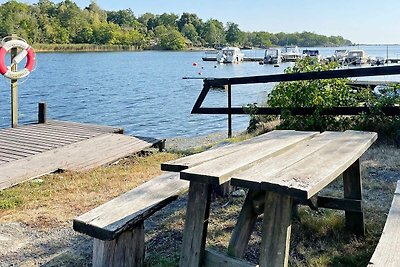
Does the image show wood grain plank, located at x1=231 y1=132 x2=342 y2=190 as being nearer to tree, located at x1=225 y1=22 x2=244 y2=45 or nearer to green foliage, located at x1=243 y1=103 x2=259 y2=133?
green foliage, located at x1=243 y1=103 x2=259 y2=133

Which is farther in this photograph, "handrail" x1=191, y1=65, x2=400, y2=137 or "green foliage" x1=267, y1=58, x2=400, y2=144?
"green foliage" x1=267, y1=58, x2=400, y2=144

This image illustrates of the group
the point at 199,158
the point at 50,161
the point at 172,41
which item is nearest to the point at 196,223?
the point at 199,158

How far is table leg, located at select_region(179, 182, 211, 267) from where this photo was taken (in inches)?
74.5

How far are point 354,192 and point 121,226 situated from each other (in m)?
1.43

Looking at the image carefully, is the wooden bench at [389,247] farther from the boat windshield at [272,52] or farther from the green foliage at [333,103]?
the boat windshield at [272,52]

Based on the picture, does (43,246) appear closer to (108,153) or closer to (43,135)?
(108,153)

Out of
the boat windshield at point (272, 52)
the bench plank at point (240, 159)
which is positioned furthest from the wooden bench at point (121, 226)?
the boat windshield at point (272, 52)

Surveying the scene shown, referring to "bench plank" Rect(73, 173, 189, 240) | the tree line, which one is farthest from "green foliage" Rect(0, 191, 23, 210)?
the tree line

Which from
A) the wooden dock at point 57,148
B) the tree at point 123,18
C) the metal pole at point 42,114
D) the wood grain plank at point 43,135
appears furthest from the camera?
the tree at point 123,18

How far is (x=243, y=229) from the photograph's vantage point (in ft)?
6.40

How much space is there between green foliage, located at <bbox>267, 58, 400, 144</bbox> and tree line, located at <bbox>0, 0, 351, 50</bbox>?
61.2 m

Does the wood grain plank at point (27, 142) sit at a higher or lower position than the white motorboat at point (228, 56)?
lower

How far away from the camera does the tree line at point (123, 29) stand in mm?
71625

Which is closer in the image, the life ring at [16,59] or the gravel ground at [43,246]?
the gravel ground at [43,246]
